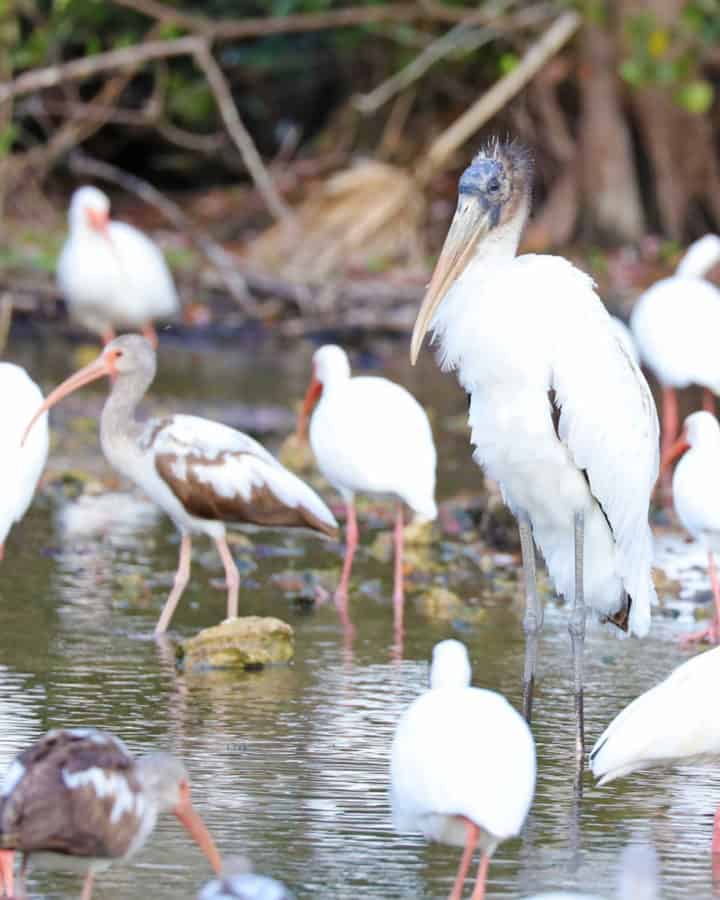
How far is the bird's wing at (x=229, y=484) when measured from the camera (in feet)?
29.5

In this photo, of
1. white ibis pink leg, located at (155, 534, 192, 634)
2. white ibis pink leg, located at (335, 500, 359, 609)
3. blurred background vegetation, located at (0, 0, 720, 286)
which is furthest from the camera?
blurred background vegetation, located at (0, 0, 720, 286)

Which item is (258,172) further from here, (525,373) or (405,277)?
(525,373)

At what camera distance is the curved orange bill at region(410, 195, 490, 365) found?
7262mm

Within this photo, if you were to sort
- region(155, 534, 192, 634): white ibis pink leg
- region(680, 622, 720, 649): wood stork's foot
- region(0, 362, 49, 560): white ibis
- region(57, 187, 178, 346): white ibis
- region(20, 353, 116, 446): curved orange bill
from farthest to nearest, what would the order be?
region(57, 187, 178, 346): white ibis
region(680, 622, 720, 649): wood stork's foot
region(155, 534, 192, 634): white ibis pink leg
region(20, 353, 116, 446): curved orange bill
region(0, 362, 49, 560): white ibis

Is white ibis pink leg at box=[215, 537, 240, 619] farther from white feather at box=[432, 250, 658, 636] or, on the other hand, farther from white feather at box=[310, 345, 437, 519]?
white feather at box=[432, 250, 658, 636]

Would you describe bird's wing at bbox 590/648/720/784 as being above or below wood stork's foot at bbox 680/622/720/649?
below

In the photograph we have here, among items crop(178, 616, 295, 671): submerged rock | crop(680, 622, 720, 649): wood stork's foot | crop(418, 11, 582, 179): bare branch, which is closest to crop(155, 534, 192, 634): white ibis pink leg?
crop(178, 616, 295, 671): submerged rock

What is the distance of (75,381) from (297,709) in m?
2.27

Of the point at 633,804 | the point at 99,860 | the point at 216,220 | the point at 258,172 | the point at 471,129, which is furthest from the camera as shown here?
the point at 216,220

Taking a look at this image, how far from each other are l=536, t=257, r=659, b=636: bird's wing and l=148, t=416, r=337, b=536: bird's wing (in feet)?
6.72

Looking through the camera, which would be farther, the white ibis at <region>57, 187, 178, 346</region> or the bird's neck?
the white ibis at <region>57, 187, 178, 346</region>

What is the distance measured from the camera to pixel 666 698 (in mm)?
6102

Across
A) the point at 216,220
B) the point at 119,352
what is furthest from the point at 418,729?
the point at 216,220

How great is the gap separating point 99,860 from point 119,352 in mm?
4738
